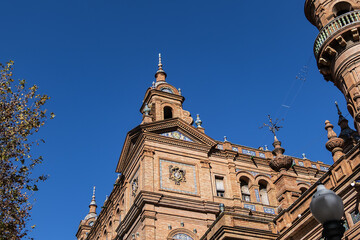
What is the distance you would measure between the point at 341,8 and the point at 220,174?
595 inches

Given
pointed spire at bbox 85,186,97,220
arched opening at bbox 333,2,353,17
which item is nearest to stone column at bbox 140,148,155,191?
arched opening at bbox 333,2,353,17

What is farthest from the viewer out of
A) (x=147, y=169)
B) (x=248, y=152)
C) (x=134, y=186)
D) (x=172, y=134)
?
(x=248, y=152)

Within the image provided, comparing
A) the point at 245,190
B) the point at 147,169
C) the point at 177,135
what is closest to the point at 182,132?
the point at 177,135

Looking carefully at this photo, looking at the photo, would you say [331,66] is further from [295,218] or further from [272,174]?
[272,174]

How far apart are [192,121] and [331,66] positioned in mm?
16231

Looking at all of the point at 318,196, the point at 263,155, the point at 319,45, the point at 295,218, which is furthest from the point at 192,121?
the point at 318,196

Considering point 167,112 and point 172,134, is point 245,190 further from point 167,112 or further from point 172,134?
point 167,112

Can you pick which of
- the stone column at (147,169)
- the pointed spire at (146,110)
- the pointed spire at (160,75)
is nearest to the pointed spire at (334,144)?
the stone column at (147,169)

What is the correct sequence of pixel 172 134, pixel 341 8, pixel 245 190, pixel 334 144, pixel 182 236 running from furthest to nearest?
1. pixel 245 190
2. pixel 172 134
3. pixel 182 236
4. pixel 341 8
5. pixel 334 144

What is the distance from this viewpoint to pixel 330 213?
7836 millimetres

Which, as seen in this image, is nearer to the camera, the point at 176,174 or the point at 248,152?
the point at 176,174

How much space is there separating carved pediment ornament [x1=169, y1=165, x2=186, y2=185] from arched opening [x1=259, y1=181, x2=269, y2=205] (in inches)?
275

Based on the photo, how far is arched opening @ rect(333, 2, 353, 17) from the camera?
88.1 ft

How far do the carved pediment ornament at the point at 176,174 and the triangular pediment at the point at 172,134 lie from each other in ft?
7.52
